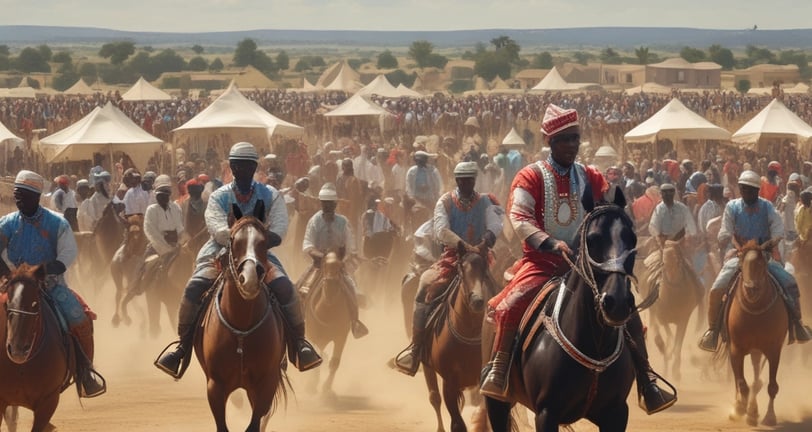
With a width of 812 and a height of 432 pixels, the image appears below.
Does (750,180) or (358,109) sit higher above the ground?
(750,180)

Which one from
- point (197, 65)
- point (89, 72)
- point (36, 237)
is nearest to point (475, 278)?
point (36, 237)

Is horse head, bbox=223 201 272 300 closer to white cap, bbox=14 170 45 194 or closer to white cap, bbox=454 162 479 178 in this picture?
white cap, bbox=14 170 45 194

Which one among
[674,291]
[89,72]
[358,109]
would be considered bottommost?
[89,72]

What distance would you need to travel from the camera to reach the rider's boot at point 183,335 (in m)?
11.0

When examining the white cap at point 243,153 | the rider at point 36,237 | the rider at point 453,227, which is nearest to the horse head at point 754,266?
the rider at point 453,227

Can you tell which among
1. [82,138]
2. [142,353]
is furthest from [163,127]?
[142,353]

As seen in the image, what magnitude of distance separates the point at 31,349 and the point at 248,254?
1.96 metres

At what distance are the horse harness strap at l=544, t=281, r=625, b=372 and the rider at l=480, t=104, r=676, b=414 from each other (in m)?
0.38

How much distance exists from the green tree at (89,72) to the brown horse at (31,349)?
139 meters

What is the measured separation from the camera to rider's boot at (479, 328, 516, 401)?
885 centimetres

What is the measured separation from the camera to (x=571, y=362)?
8312mm

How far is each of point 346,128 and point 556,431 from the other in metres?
44.8

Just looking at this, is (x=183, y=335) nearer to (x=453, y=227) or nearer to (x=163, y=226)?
(x=453, y=227)

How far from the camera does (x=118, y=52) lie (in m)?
175
